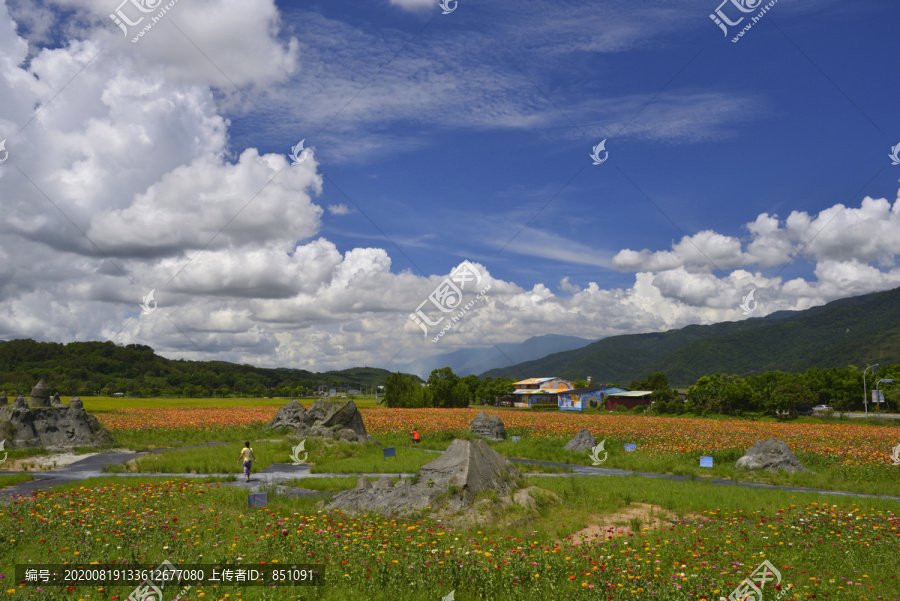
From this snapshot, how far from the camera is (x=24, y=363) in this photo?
354 ft

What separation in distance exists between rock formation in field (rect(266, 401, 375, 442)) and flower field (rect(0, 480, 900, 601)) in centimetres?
1727

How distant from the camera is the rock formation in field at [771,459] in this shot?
23.0 metres

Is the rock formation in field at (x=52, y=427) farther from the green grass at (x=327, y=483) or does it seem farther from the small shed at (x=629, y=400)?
the small shed at (x=629, y=400)

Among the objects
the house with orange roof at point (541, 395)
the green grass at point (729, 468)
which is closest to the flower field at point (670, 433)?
the green grass at point (729, 468)

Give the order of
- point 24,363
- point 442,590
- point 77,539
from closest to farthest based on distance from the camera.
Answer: point 442,590 → point 77,539 → point 24,363

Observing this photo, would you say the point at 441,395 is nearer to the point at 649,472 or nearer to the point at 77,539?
the point at 649,472

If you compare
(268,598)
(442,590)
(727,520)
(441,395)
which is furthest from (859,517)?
(441,395)

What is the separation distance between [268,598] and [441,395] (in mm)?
75602

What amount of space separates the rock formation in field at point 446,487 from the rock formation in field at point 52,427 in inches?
907

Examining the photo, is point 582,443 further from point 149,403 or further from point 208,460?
point 149,403

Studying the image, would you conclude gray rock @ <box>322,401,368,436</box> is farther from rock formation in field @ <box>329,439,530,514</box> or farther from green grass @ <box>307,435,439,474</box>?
rock formation in field @ <box>329,439,530,514</box>

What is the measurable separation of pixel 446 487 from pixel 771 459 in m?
16.3

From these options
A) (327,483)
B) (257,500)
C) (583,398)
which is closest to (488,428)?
(327,483)

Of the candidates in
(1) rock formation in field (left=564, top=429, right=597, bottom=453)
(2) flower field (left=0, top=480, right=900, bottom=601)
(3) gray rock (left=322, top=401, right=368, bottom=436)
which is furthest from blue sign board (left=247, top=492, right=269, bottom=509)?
(1) rock formation in field (left=564, top=429, right=597, bottom=453)
